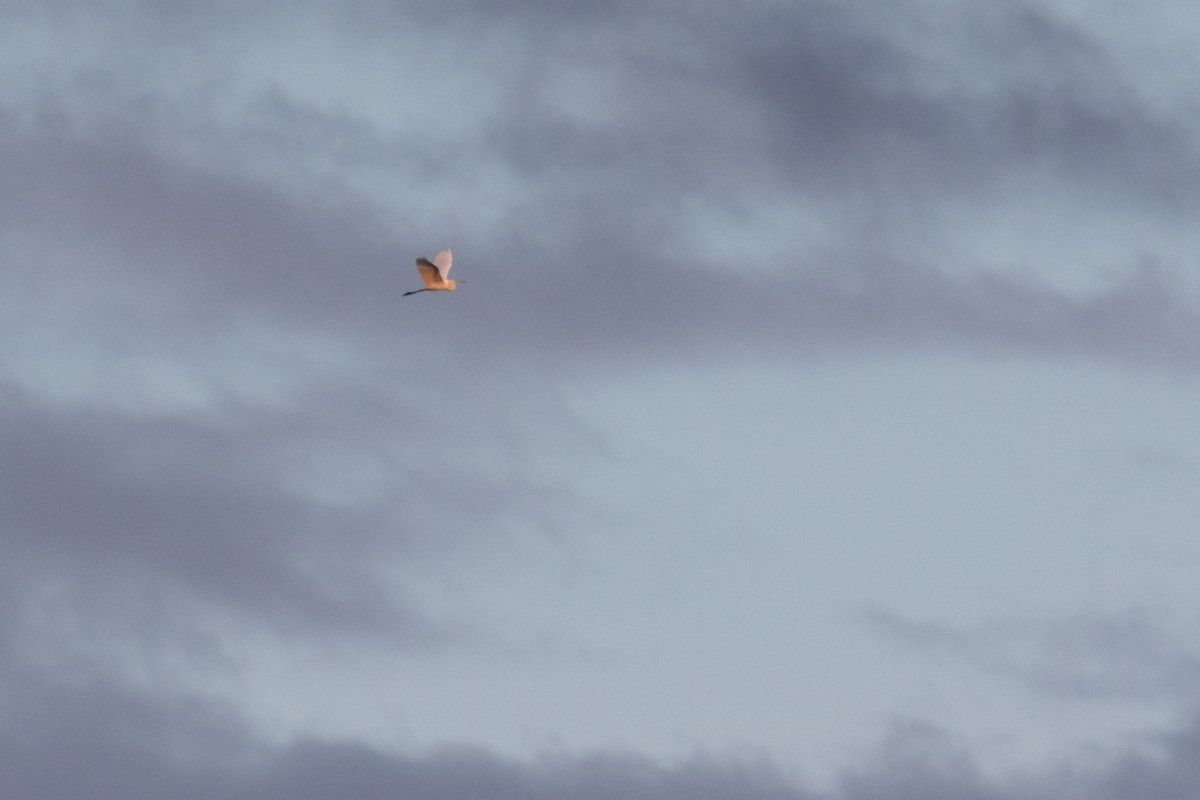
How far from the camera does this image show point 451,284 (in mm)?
69438
